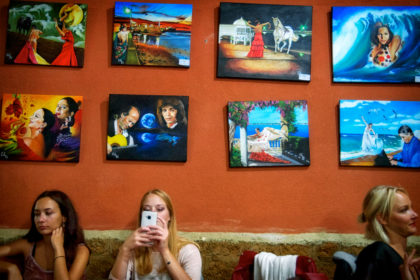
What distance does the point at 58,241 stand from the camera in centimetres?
224

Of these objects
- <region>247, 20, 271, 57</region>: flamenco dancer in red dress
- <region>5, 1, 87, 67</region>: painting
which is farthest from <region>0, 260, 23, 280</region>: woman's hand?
<region>247, 20, 271, 57</region>: flamenco dancer in red dress

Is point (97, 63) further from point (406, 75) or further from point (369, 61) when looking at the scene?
point (406, 75)

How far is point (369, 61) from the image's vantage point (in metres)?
2.67

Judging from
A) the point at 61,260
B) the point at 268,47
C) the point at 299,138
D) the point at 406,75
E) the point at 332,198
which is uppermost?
the point at 268,47

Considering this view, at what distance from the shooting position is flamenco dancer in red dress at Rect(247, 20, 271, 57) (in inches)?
106

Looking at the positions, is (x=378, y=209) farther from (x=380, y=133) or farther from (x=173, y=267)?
(x=173, y=267)

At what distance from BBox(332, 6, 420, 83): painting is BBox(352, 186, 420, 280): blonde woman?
945mm

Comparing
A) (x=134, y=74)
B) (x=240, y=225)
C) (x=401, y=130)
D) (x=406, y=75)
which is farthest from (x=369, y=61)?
(x=134, y=74)

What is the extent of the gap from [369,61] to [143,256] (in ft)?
6.93

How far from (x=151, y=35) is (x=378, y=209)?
1.96m

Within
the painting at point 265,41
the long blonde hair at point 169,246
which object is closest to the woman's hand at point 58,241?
the long blonde hair at point 169,246

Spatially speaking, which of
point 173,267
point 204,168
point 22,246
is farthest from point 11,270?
point 204,168

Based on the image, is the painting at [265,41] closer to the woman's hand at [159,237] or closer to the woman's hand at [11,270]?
the woman's hand at [159,237]

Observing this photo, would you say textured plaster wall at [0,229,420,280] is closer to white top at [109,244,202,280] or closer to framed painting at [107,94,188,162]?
white top at [109,244,202,280]
